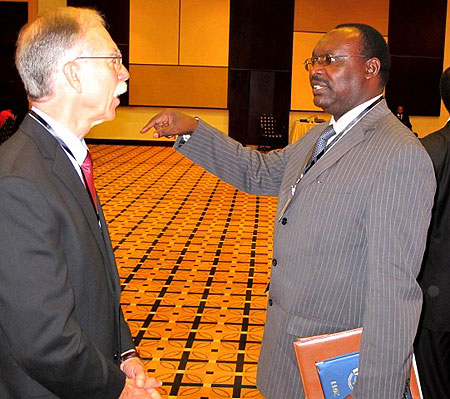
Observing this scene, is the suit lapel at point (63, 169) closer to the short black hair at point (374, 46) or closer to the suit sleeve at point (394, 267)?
the suit sleeve at point (394, 267)

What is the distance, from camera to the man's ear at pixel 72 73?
69.3 inches

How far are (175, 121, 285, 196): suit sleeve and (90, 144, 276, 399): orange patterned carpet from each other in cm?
192

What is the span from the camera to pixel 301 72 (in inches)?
717

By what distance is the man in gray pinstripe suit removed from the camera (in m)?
1.95

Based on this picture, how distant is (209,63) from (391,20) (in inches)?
201

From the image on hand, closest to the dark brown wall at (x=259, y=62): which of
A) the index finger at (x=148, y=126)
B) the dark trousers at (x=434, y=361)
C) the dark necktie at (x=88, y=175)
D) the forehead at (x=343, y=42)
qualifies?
the dark trousers at (x=434, y=361)

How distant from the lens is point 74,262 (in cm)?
168

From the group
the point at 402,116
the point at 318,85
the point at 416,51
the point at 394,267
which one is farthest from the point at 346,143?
the point at 416,51

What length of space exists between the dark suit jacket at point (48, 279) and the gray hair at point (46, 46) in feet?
0.35

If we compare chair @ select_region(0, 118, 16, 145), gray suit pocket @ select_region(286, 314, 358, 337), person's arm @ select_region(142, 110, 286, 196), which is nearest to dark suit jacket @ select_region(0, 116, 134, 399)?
gray suit pocket @ select_region(286, 314, 358, 337)

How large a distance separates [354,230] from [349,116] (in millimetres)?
443

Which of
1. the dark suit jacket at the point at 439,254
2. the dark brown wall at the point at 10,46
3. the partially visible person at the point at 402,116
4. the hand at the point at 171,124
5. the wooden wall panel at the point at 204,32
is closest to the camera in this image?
the hand at the point at 171,124

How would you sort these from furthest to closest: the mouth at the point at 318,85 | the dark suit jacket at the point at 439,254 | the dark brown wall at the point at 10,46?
the dark brown wall at the point at 10,46, the dark suit jacket at the point at 439,254, the mouth at the point at 318,85

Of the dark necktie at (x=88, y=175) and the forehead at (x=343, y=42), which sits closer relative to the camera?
the dark necktie at (x=88, y=175)
